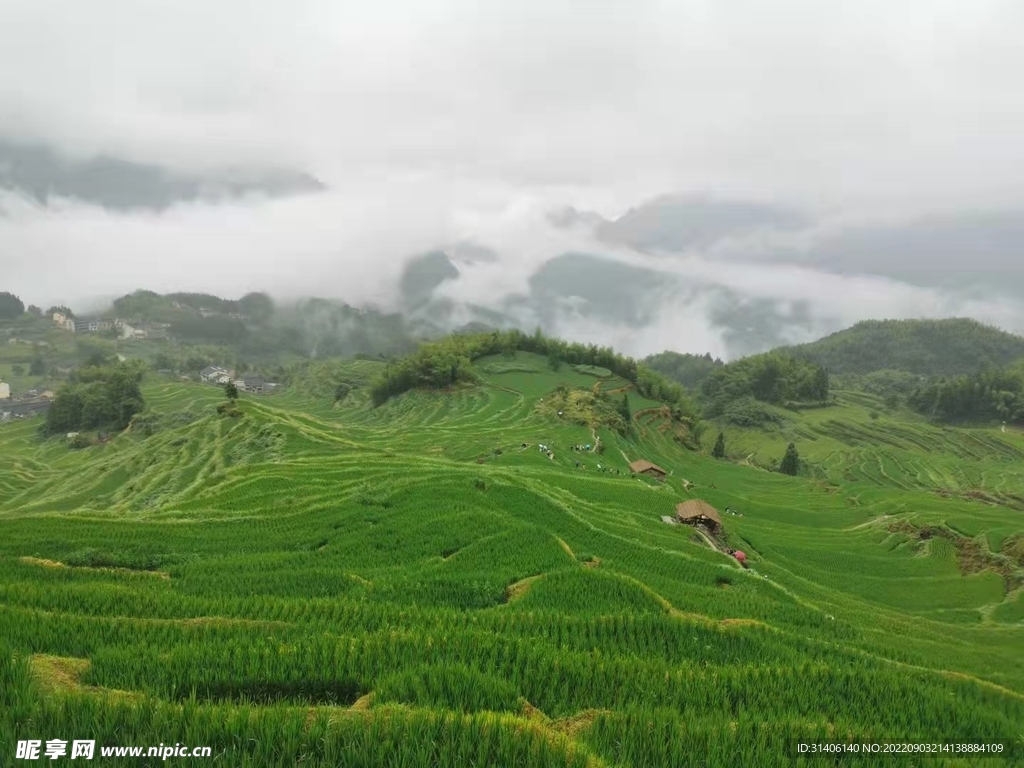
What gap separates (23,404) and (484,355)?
106 m

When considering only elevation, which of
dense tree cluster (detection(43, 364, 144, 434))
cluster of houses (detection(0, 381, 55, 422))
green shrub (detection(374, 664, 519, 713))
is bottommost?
cluster of houses (detection(0, 381, 55, 422))

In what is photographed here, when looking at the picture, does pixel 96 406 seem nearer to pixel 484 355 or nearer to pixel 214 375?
pixel 484 355

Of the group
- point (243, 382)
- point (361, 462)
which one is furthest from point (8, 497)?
point (243, 382)

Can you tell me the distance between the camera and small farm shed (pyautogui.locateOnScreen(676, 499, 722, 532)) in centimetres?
2828

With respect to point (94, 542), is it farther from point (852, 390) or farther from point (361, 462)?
point (852, 390)

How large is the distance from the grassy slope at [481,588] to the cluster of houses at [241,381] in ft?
391

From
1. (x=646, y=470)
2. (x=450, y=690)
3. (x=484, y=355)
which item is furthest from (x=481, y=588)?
(x=484, y=355)

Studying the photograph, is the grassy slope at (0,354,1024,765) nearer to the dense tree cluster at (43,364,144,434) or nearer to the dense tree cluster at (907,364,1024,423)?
the dense tree cluster at (43,364,144,434)

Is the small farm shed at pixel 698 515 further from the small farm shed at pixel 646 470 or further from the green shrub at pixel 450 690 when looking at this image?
the green shrub at pixel 450 690

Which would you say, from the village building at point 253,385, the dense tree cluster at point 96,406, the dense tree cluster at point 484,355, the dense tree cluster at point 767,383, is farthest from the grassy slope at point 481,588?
the village building at point 253,385

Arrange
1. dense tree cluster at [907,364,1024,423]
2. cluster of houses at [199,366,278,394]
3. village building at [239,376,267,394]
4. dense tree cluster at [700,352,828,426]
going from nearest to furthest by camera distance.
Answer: dense tree cluster at [907,364,1024,423] < village building at [239,376,267,394] < cluster of houses at [199,366,278,394] < dense tree cluster at [700,352,828,426]

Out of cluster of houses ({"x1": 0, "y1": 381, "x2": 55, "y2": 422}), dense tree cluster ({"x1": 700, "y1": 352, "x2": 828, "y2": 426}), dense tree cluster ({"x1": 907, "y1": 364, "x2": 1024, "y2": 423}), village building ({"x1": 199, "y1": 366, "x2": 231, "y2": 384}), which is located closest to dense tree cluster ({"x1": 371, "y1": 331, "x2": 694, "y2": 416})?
dense tree cluster ({"x1": 700, "y1": 352, "x2": 828, "y2": 426})

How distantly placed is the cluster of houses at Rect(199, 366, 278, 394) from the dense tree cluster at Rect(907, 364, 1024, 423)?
201 metres

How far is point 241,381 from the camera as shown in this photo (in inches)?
6412
